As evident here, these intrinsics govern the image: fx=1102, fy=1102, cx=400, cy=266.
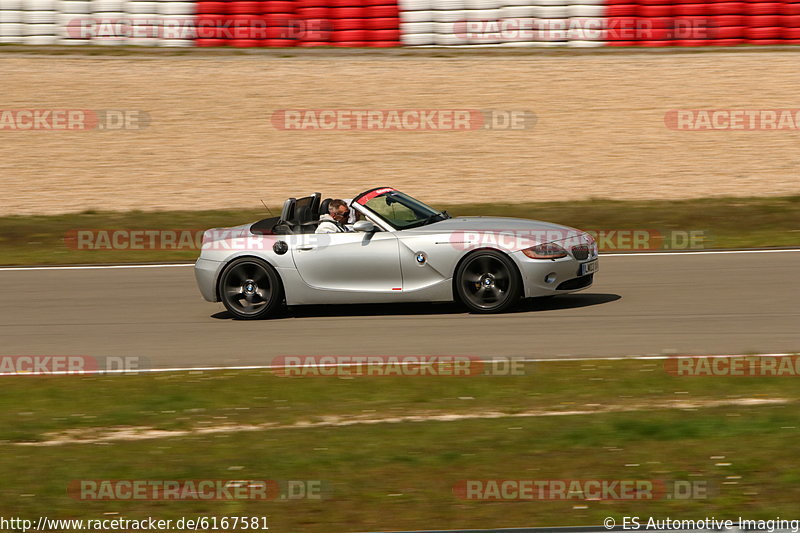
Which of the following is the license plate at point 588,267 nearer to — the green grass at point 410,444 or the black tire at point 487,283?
the black tire at point 487,283

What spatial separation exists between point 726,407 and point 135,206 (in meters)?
13.1

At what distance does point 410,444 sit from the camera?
6.83 m

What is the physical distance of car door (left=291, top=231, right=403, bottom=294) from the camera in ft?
36.4

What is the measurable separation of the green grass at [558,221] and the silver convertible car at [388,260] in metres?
3.95

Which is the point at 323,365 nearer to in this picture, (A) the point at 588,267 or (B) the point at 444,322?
(B) the point at 444,322

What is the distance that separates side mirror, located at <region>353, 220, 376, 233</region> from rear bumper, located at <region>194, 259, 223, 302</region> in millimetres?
1570

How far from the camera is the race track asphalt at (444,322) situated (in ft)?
32.2

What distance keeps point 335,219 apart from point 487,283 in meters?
A: 1.73

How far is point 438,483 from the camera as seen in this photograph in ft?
19.8

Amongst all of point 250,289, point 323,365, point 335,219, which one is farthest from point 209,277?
point 323,365

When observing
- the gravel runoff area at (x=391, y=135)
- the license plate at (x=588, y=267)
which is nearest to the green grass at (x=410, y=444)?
the license plate at (x=588, y=267)

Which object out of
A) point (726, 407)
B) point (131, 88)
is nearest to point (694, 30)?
point (131, 88)

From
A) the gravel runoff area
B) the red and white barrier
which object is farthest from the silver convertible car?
the red and white barrier

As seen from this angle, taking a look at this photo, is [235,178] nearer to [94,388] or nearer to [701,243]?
[701,243]
